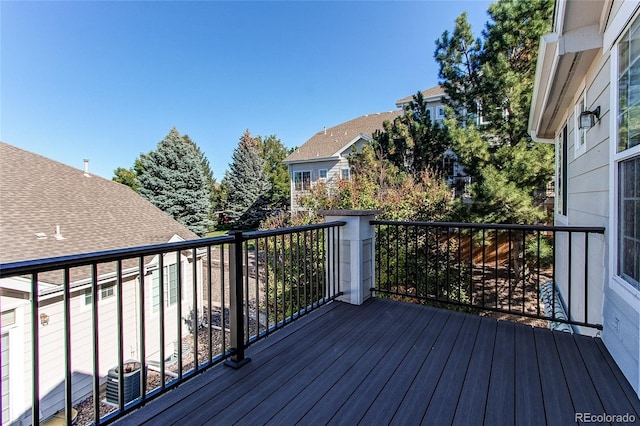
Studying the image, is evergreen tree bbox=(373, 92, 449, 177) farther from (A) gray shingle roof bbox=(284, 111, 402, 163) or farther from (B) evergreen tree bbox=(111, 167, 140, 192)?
(B) evergreen tree bbox=(111, 167, 140, 192)

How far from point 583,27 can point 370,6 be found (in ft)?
22.9

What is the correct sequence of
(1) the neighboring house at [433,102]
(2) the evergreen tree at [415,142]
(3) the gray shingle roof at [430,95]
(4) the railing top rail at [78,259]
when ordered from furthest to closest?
(3) the gray shingle roof at [430,95] → (1) the neighboring house at [433,102] → (2) the evergreen tree at [415,142] → (4) the railing top rail at [78,259]

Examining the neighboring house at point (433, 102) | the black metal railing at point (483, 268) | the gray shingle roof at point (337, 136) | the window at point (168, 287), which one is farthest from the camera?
the gray shingle roof at point (337, 136)

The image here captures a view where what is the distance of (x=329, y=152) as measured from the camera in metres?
17.1

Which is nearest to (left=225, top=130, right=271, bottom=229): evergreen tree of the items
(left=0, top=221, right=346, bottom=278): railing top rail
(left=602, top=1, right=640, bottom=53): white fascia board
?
(left=0, top=221, right=346, bottom=278): railing top rail

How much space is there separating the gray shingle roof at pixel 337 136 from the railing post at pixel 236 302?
14.9 m

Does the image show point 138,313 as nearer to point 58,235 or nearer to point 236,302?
point 236,302

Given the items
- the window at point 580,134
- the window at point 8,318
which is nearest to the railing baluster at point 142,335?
the window at point 580,134

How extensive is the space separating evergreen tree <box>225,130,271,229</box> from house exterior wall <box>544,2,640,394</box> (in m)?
20.6

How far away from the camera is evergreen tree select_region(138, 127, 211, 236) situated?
18.7 meters

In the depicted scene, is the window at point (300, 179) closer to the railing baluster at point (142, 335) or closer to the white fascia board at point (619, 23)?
the white fascia board at point (619, 23)

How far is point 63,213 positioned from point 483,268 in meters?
9.09

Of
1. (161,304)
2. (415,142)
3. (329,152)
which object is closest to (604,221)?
(161,304)

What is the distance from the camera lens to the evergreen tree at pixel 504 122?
8.91 m
